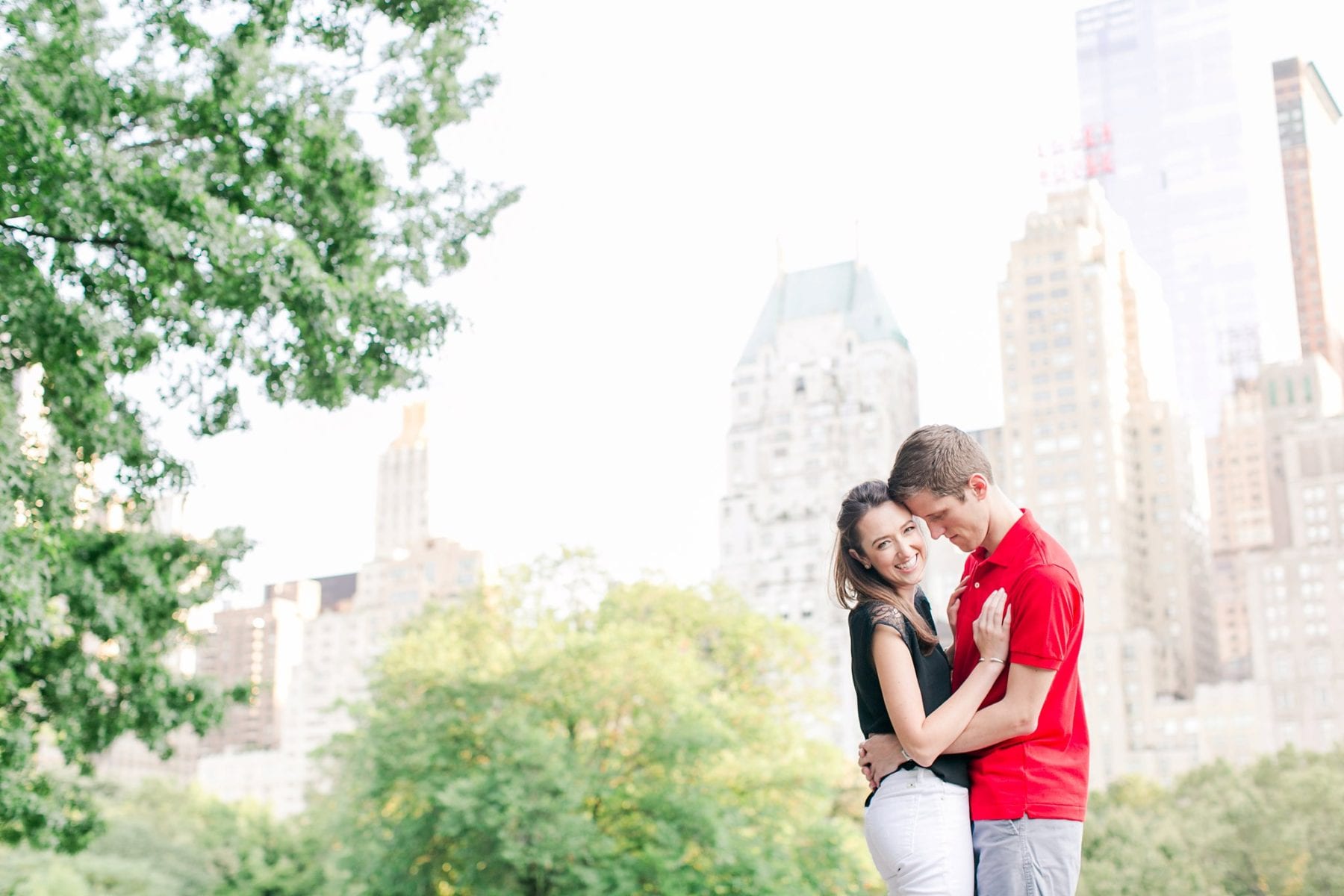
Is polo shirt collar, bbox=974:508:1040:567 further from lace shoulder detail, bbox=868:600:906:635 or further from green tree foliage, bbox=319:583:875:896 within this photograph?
green tree foliage, bbox=319:583:875:896

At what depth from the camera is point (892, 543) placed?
13.2 feet

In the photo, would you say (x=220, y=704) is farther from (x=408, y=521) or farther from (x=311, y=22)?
(x=408, y=521)

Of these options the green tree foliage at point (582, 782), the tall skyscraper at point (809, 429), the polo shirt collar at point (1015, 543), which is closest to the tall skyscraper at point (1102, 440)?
the tall skyscraper at point (809, 429)

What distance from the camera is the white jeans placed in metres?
3.78

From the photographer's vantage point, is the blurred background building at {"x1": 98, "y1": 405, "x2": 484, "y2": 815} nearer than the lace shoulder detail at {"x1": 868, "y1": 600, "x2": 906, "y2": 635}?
No

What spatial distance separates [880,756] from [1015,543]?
704mm

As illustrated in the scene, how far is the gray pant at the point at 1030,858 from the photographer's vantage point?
373 centimetres

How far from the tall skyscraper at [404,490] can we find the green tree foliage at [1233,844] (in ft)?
329

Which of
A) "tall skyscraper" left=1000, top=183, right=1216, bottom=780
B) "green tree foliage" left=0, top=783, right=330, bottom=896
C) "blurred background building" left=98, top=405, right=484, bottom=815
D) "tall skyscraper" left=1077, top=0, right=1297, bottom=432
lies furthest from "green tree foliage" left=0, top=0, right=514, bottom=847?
"tall skyscraper" left=1077, top=0, right=1297, bottom=432

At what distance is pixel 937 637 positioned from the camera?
4.08 m

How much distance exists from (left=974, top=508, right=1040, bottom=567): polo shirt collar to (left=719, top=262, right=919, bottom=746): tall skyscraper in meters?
91.8

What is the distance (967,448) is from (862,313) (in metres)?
100

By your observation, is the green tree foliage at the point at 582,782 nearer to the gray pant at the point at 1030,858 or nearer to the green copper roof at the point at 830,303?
the gray pant at the point at 1030,858

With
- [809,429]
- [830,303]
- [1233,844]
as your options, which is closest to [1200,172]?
[830,303]
